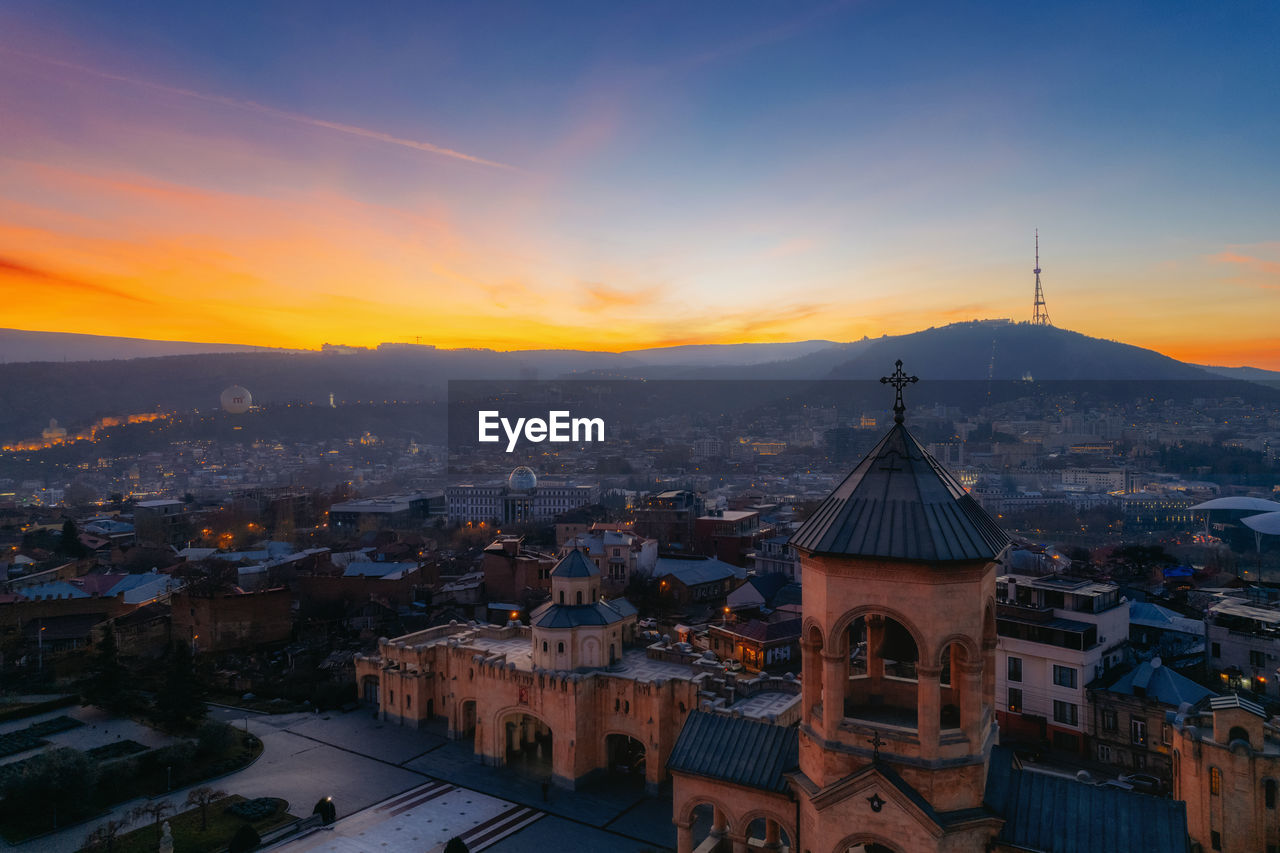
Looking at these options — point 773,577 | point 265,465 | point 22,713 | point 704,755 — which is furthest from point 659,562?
point 265,465

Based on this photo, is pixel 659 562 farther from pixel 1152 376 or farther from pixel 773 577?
pixel 1152 376

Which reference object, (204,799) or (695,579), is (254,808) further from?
(695,579)

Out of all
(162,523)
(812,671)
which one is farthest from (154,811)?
(162,523)

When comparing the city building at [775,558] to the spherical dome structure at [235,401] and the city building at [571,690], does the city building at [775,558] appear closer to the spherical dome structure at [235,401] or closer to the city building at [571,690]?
the city building at [571,690]

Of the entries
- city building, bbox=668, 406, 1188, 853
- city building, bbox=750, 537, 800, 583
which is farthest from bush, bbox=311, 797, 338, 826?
city building, bbox=750, 537, 800, 583

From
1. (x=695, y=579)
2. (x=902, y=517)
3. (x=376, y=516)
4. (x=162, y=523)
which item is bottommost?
(x=376, y=516)

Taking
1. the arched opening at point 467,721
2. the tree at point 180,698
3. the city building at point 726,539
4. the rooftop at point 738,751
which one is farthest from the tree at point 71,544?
the rooftop at point 738,751

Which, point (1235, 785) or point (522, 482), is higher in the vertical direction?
point (1235, 785)
